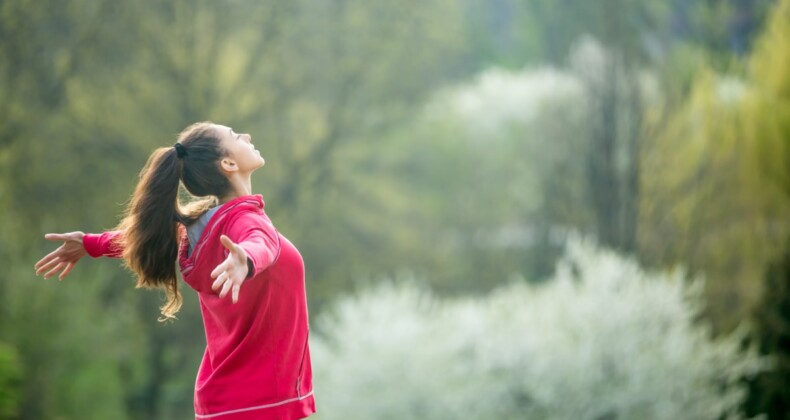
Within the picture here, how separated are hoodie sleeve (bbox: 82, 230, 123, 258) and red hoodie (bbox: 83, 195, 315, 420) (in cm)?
29

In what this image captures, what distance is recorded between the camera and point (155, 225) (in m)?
2.38

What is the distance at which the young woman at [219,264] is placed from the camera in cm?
229

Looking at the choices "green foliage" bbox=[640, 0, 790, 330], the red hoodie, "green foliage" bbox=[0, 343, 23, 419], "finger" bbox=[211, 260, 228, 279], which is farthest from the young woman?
"green foliage" bbox=[640, 0, 790, 330]

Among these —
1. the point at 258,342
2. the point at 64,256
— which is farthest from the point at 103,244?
the point at 258,342

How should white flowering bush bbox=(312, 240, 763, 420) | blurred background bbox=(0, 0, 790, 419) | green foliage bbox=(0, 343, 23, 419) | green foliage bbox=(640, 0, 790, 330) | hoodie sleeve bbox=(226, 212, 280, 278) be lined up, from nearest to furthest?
hoodie sleeve bbox=(226, 212, 280, 278), green foliage bbox=(0, 343, 23, 419), white flowering bush bbox=(312, 240, 763, 420), blurred background bbox=(0, 0, 790, 419), green foliage bbox=(640, 0, 790, 330)

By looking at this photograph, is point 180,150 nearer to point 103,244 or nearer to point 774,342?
point 103,244

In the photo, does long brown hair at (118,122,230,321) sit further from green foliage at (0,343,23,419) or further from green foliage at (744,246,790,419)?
green foliage at (744,246,790,419)

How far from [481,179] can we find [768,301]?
22.4 feet

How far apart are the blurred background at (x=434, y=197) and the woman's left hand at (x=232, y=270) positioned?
7.03m

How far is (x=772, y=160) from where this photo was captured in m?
12.9

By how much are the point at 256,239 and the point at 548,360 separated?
8149 mm

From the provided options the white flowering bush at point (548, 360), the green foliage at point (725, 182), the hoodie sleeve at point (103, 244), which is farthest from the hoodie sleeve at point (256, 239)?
the green foliage at point (725, 182)

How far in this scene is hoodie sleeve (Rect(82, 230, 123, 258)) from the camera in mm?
2535

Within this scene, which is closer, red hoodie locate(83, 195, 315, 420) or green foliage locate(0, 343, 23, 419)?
red hoodie locate(83, 195, 315, 420)
